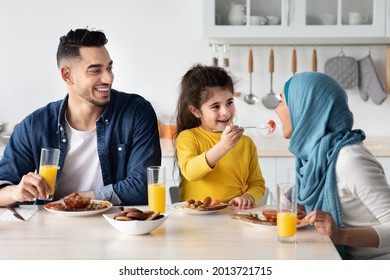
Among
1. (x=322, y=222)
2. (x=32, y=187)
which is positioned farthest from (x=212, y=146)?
(x=322, y=222)

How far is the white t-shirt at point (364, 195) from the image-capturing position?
183 centimetres

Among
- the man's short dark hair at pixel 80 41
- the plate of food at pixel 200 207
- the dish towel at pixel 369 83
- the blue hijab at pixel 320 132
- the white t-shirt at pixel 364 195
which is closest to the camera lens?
the white t-shirt at pixel 364 195

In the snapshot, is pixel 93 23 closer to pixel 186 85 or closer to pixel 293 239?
pixel 186 85

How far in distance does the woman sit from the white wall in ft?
7.37

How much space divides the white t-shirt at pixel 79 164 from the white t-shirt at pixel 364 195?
3.49 feet

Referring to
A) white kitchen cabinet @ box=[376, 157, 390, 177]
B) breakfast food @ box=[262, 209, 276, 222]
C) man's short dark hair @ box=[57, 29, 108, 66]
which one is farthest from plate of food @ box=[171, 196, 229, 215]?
white kitchen cabinet @ box=[376, 157, 390, 177]

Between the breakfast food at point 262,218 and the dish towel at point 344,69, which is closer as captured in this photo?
the breakfast food at point 262,218

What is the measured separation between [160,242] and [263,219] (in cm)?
38

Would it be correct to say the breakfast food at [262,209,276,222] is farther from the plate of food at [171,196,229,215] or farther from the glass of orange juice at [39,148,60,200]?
the glass of orange juice at [39,148,60,200]

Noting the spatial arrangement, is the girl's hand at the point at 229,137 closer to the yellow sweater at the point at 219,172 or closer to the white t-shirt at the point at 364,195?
the yellow sweater at the point at 219,172

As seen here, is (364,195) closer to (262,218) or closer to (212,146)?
(262,218)

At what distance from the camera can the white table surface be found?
1.60 meters

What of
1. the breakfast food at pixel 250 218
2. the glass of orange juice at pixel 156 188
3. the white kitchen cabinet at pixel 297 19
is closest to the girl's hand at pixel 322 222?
the breakfast food at pixel 250 218

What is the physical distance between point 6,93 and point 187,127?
2064 mm
